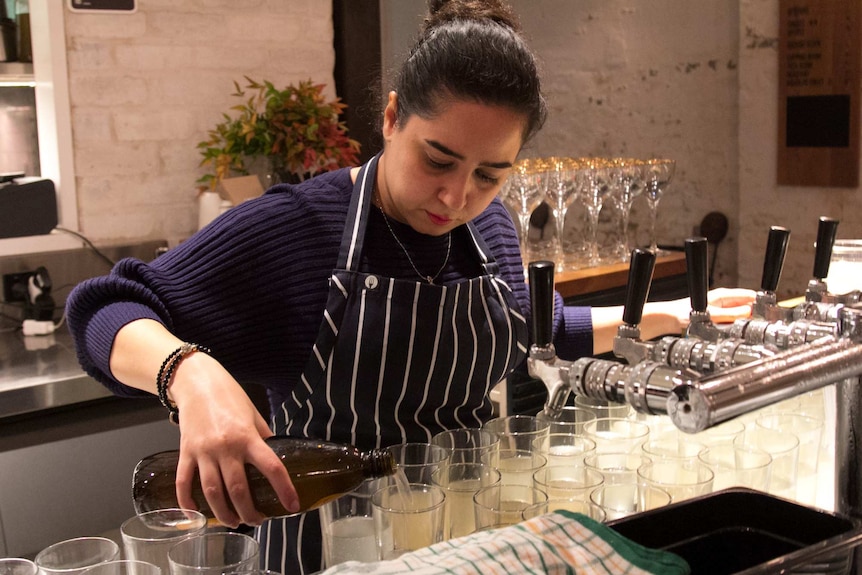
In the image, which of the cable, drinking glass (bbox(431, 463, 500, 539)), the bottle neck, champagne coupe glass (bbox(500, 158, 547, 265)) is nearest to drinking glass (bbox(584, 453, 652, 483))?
drinking glass (bbox(431, 463, 500, 539))

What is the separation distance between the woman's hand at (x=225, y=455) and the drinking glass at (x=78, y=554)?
123 mm

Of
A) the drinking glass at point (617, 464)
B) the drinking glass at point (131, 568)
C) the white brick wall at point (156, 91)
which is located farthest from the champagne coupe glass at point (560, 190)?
the drinking glass at point (131, 568)

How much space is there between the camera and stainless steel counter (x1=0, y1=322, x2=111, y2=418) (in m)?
2.57

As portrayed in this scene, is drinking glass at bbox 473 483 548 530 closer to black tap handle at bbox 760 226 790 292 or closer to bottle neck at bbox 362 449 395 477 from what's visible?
bottle neck at bbox 362 449 395 477

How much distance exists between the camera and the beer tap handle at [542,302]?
3.33ft

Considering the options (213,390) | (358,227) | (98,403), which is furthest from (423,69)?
(98,403)

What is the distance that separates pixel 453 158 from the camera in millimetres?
1443

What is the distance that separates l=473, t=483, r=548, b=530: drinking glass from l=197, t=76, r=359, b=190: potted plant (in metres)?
2.54

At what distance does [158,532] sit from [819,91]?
378 centimetres

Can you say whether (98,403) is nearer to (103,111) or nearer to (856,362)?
(103,111)

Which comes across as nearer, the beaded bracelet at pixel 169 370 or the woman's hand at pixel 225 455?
the woman's hand at pixel 225 455

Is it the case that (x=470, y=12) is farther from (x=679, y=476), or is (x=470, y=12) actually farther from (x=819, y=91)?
(x=819, y=91)

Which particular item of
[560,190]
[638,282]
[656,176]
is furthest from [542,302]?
[656,176]

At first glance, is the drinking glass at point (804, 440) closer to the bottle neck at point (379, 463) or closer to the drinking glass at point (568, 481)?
the drinking glass at point (568, 481)
